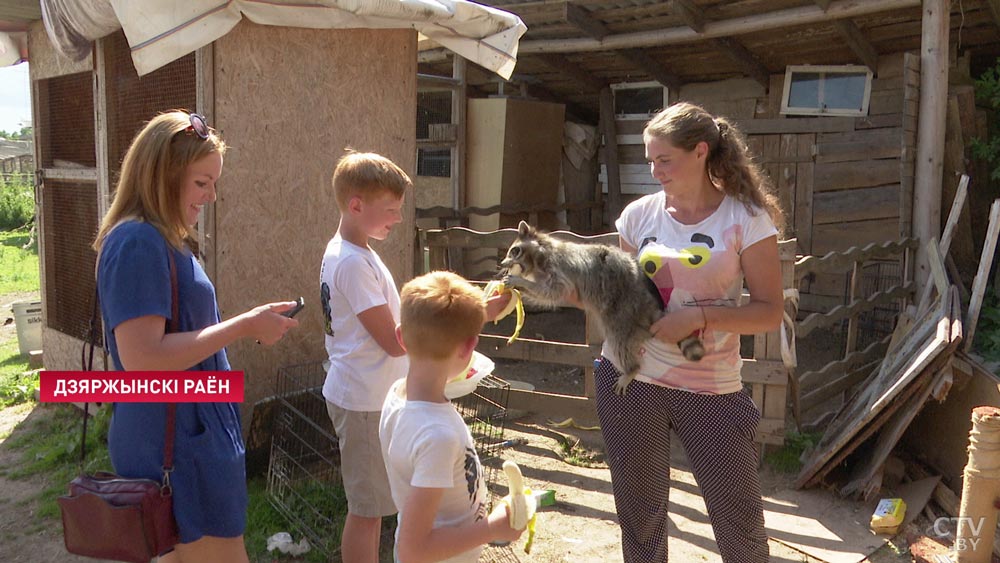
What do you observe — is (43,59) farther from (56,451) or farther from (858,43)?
(858,43)

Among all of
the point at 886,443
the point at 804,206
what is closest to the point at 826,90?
the point at 804,206

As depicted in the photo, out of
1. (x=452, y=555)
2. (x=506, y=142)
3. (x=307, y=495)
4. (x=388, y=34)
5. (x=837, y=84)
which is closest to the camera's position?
(x=452, y=555)

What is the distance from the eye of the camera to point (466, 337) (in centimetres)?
185

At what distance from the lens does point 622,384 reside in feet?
8.76

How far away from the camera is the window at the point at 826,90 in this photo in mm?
7871

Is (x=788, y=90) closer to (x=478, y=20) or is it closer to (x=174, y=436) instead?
(x=478, y=20)

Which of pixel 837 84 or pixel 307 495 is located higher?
pixel 837 84

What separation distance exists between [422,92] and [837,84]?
15.9 feet

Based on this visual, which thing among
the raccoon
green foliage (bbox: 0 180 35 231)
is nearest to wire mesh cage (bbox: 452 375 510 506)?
the raccoon

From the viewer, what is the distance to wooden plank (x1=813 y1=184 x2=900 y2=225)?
765cm

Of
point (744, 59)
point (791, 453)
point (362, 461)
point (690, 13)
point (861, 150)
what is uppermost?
point (690, 13)

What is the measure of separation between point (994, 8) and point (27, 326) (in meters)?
9.58

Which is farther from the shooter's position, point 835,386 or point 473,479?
point 835,386

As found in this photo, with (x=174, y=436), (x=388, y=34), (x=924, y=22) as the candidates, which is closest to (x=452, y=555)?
(x=174, y=436)
